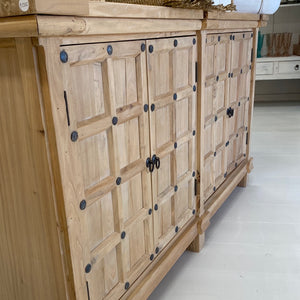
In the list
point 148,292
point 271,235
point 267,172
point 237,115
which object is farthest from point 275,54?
point 148,292

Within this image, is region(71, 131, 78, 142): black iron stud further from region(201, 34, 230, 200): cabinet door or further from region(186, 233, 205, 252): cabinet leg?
region(186, 233, 205, 252): cabinet leg

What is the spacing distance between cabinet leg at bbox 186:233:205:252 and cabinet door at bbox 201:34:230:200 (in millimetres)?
237

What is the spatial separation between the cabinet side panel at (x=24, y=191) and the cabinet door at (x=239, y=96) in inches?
60.0

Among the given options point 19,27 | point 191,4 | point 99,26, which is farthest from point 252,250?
point 19,27

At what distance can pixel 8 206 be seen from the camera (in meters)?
1.08

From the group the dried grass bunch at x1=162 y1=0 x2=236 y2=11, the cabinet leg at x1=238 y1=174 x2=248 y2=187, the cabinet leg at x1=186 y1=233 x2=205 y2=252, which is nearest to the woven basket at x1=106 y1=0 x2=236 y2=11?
the dried grass bunch at x1=162 y1=0 x2=236 y2=11

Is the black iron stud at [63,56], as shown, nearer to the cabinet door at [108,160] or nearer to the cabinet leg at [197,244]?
the cabinet door at [108,160]

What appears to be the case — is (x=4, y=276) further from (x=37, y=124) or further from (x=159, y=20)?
(x=159, y=20)

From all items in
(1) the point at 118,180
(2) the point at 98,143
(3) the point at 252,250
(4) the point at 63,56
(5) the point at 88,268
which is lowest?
(3) the point at 252,250

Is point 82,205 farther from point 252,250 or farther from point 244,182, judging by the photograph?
point 244,182

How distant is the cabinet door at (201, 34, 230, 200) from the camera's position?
6.03ft

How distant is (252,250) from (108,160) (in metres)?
1.15

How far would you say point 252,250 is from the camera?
1893mm

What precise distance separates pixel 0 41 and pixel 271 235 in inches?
69.1
